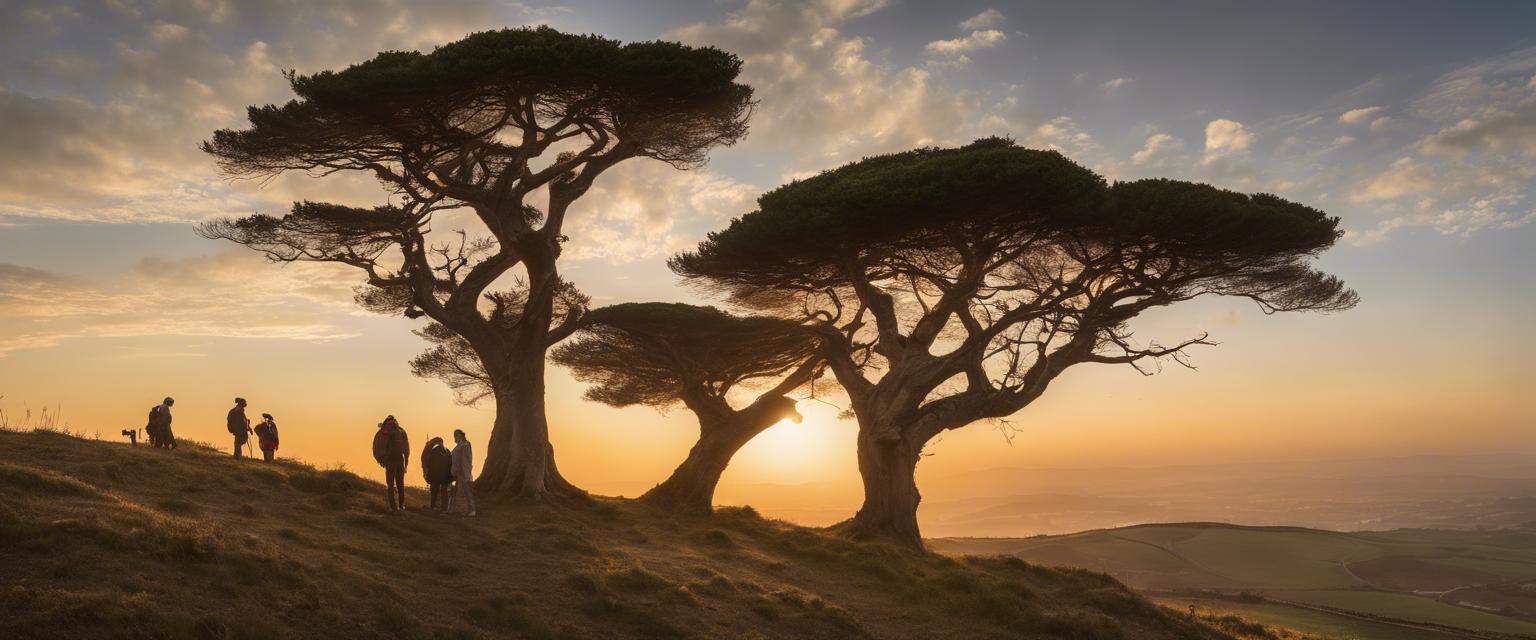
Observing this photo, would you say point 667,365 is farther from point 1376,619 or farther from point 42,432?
point 1376,619

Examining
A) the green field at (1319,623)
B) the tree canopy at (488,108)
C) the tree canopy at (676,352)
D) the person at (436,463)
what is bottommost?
the green field at (1319,623)

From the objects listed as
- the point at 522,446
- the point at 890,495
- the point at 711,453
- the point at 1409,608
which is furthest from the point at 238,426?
the point at 1409,608

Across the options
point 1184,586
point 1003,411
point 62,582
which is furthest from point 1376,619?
point 62,582

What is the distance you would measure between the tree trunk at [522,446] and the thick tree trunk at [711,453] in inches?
168

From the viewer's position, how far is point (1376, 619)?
28562mm

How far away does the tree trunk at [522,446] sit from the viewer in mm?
24344

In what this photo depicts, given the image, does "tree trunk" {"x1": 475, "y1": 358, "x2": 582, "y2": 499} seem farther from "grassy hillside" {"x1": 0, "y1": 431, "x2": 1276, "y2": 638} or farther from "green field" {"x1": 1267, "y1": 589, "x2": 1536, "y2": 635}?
"green field" {"x1": 1267, "y1": 589, "x2": 1536, "y2": 635}

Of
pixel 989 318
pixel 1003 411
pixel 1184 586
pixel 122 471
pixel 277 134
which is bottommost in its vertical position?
pixel 1184 586

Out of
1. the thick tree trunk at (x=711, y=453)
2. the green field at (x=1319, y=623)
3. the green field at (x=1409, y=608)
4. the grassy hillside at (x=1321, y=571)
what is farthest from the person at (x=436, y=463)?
the green field at (x=1409, y=608)

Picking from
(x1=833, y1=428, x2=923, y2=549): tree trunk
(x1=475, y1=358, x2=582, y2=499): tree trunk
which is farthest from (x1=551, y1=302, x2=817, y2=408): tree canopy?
(x1=833, y1=428, x2=923, y2=549): tree trunk

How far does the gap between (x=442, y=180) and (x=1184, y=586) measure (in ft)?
111

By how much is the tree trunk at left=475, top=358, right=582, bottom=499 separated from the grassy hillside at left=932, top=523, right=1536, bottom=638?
17031mm

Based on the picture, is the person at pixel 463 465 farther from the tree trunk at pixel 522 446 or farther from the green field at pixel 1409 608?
the green field at pixel 1409 608

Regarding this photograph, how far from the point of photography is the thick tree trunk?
1147 inches
